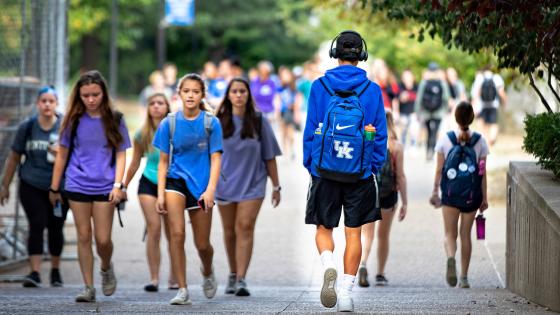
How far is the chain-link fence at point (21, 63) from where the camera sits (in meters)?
13.7

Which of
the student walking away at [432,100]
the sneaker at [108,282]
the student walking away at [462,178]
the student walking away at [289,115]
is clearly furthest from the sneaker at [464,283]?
the student walking away at [289,115]

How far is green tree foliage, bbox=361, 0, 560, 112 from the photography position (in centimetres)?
823

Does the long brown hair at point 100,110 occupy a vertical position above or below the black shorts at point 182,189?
above

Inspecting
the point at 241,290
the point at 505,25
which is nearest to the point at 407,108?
the point at 241,290

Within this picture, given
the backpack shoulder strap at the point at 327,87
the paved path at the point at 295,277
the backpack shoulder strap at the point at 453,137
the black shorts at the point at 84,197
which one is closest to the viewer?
the backpack shoulder strap at the point at 327,87

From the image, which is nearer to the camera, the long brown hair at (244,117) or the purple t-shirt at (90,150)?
the purple t-shirt at (90,150)

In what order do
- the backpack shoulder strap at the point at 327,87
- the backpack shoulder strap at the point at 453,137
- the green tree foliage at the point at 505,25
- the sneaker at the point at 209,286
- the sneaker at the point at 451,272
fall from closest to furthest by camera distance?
the backpack shoulder strap at the point at 327,87 → the green tree foliage at the point at 505,25 → the sneaker at the point at 209,286 → the backpack shoulder strap at the point at 453,137 → the sneaker at the point at 451,272

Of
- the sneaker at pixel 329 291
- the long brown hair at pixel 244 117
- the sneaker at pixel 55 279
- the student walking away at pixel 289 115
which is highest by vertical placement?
the student walking away at pixel 289 115

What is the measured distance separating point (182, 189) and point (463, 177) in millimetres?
2807

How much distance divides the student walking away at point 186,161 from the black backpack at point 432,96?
54.9 ft

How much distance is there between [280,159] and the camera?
27.1 metres

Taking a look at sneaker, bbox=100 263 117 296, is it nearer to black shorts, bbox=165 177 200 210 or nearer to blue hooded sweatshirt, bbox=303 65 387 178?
black shorts, bbox=165 177 200 210

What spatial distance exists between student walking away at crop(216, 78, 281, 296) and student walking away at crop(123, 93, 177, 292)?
633mm

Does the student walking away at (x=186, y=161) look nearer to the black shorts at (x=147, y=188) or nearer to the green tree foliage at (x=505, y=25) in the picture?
the black shorts at (x=147, y=188)
